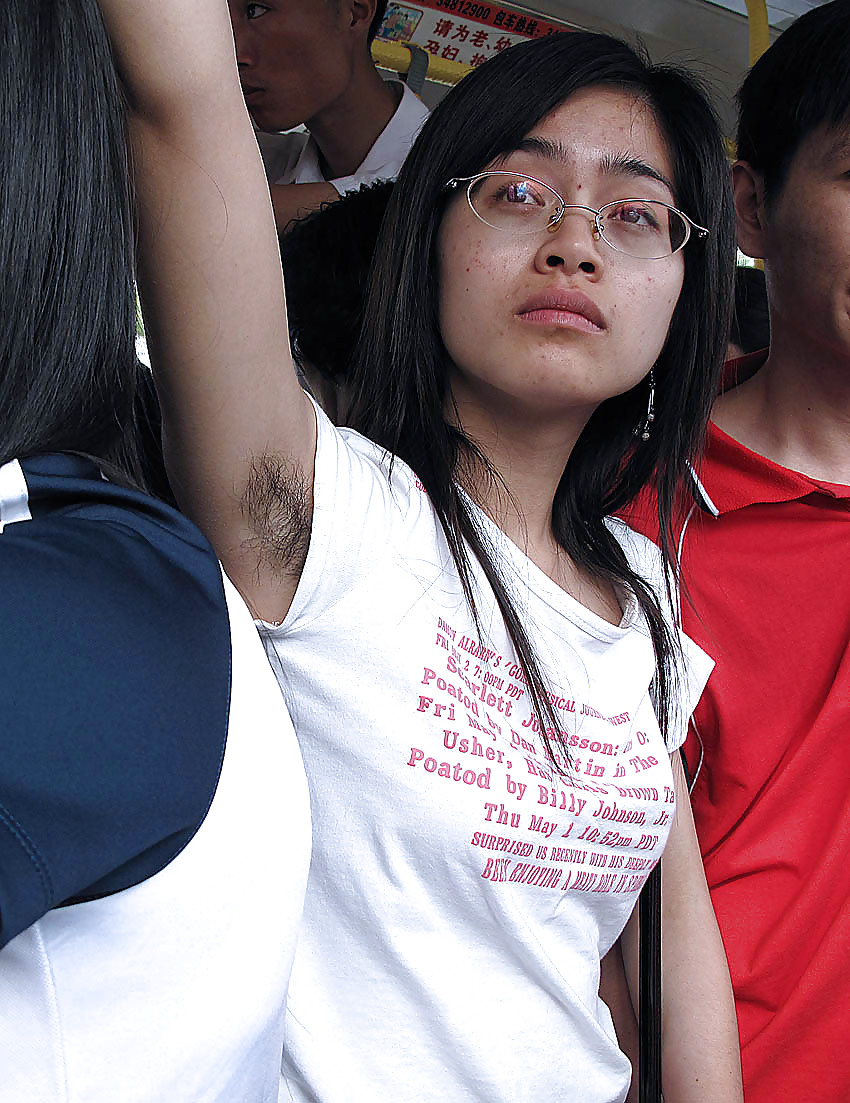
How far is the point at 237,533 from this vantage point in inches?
37.1

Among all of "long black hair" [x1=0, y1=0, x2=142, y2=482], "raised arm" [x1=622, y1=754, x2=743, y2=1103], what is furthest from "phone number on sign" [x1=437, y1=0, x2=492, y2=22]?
"long black hair" [x1=0, y1=0, x2=142, y2=482]

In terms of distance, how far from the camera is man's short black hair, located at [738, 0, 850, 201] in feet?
5.18

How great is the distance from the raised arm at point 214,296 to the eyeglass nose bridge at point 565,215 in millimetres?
440

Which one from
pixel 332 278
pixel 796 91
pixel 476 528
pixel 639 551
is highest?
pixel 796 91

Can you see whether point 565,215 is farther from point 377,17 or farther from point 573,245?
point 377,17

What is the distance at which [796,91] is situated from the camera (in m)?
1.63

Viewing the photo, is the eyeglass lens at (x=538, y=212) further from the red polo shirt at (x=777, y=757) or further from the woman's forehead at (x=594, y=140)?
the red polo shirt at (x=777, y=757)

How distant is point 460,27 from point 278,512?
5.95ft

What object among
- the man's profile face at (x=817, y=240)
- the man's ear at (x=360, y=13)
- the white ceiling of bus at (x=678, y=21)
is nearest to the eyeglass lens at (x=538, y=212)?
the man's profile face at (x=817, y=240)

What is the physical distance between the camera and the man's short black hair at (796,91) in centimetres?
158

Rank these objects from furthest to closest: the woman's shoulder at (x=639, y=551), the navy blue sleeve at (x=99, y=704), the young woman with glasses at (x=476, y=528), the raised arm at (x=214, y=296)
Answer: the woman's shoulder at (x=639, y=551) → the young woman with glasses at (x=476, y=528) → the raised arm at (x=214, y=296) → the navy blue sleeve at (x=99, y=704)

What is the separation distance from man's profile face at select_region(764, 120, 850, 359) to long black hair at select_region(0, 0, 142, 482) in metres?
1.11

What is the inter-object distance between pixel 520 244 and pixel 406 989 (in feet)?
2.52

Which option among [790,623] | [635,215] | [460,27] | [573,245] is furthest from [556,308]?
[460,27]
